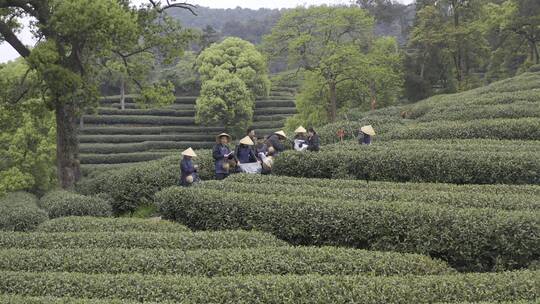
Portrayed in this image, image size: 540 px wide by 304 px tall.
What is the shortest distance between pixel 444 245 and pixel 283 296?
4.17 meters

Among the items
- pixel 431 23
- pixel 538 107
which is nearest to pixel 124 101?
pixel 431 23

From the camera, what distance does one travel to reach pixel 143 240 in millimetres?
10031

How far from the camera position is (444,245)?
9.60 metres

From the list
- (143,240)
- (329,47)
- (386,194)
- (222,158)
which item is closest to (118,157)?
(329,47)

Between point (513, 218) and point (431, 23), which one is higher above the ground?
point (431, 23)

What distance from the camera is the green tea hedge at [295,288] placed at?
6.89 metres

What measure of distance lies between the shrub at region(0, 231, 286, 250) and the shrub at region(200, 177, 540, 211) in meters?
2.44

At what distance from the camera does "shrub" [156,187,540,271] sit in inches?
364

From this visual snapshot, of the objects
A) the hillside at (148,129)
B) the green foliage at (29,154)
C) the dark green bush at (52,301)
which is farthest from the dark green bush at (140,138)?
the dark green bush at (52,301)

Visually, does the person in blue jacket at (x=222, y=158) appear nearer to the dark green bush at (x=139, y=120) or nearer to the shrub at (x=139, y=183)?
the shrub at (x=139, y=183)

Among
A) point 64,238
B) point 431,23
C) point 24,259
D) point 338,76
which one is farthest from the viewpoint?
point 431,23

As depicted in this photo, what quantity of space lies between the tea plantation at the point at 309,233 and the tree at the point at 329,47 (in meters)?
14.5

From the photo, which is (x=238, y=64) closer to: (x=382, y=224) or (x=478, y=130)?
(x=478, y=130)

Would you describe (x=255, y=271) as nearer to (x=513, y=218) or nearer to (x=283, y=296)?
(x=283, y=296)
